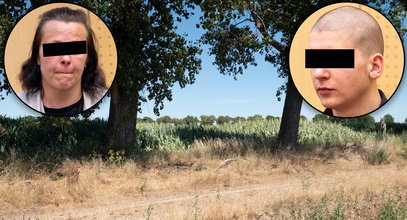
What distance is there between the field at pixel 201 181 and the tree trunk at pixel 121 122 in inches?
18.0

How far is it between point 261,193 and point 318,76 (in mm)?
4316

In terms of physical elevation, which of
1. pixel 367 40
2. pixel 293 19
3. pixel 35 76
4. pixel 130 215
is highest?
pixel 293 19

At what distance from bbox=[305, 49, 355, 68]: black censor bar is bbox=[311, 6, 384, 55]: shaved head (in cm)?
20

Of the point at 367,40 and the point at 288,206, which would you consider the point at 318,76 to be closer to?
the point at 367,40

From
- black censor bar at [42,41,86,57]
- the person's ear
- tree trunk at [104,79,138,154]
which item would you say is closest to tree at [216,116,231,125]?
tree trunk at [104,79,138,154]

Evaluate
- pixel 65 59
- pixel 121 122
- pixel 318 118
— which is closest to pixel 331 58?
pixel 65 59

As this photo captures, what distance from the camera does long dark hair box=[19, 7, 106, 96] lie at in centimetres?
832

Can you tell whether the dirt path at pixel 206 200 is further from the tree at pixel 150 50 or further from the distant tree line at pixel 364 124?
the distant tree line at pixel 364 124

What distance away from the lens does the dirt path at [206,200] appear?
26.1 feet

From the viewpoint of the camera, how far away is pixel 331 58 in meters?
6.32

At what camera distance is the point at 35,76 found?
8281 mm

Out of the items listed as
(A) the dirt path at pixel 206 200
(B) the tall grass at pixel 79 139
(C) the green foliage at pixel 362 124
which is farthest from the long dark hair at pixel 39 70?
(C) the green foliage at pixel 362 124

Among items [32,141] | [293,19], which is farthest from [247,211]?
[32,141]

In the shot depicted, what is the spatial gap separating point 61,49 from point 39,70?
1.16 meters
